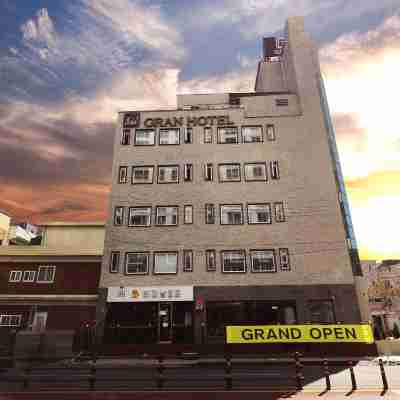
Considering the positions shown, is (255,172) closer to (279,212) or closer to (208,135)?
(279,212)

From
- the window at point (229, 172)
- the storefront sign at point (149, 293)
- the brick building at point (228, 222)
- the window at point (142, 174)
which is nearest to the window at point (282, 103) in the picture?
the brick building at point (228, 222)

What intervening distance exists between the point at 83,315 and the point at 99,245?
310 inches

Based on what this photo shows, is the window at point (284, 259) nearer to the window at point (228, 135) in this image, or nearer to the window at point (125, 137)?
the window at point (228, 135)

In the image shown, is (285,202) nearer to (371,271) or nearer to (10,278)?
(10,278)

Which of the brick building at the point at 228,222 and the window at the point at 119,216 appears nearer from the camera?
the brick building at the point at 228,222

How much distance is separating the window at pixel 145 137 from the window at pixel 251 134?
9856mm

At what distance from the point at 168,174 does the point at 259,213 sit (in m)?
10.1

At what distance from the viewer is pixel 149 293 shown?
29.3m

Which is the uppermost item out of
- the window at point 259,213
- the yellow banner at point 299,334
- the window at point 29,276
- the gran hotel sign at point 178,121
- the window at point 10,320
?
the gran hotel sign at point 178,121

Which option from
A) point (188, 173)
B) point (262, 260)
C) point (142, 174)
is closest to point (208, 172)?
point (188, 173)

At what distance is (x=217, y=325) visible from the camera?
2866cm

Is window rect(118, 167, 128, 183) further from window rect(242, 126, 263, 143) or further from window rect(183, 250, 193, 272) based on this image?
window rect(242, 126, 263, 143)

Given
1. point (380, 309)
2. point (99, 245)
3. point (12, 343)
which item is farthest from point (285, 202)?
point (380, 309)

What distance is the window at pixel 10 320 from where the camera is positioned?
30297 mm
